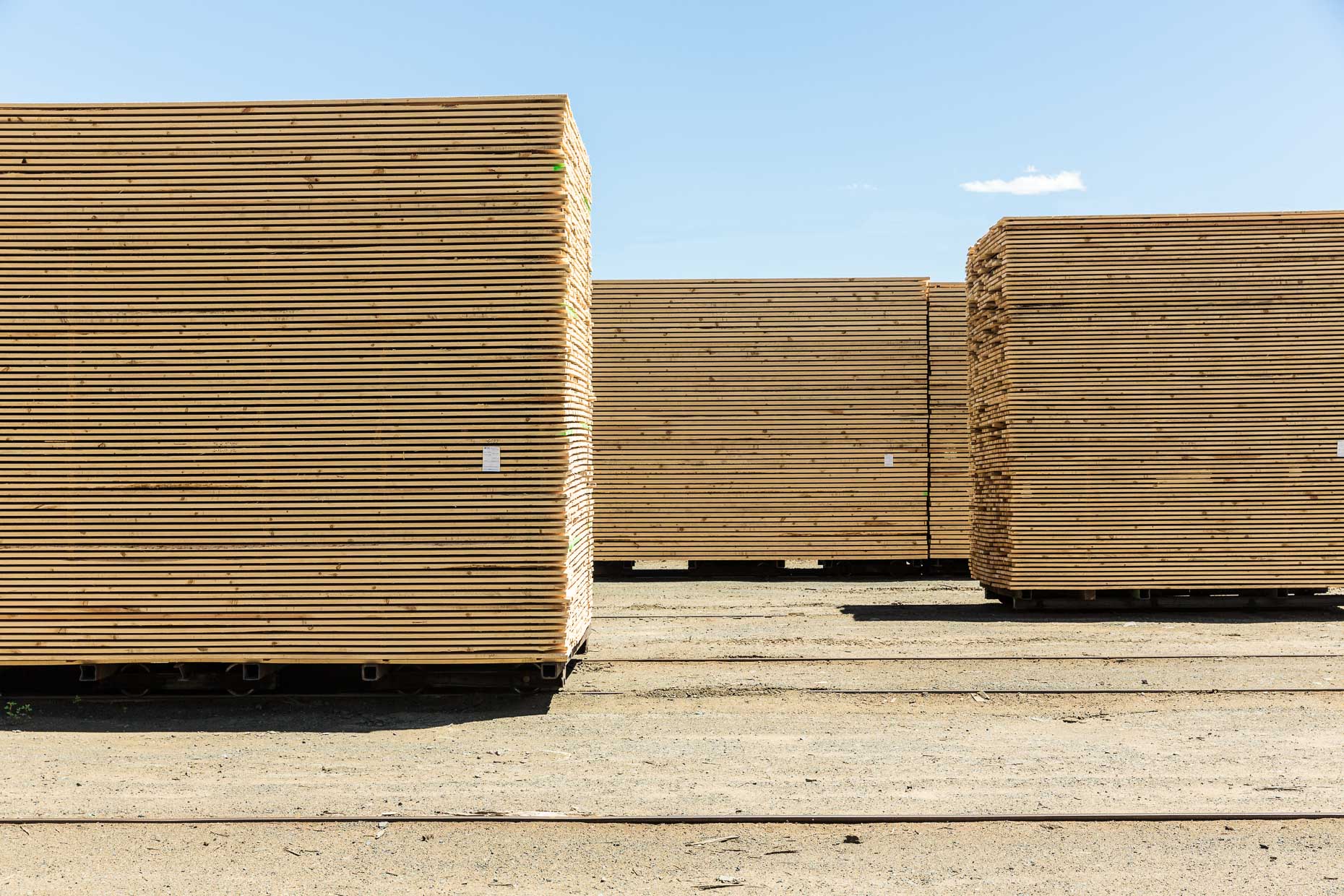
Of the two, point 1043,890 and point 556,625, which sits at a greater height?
point 556,625

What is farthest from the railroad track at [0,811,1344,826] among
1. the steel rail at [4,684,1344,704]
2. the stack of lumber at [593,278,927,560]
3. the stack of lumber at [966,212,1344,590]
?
the stack of lumber at [593,278,927,560]

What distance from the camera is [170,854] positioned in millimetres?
5984

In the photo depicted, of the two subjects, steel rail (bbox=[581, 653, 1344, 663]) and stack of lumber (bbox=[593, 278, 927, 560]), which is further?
stack of lumber (bbox=[593, 278, 927, 560])

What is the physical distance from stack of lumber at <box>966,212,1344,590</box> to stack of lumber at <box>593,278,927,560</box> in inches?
177

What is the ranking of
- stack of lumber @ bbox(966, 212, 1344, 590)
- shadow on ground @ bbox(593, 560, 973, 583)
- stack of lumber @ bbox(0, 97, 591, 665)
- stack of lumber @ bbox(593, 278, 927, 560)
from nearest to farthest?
stack of lumber @ bbox(0, 97, 591, 665)
stack of lumber @ bbox(966, 212, 1344, 590)
stack of lumber @ bbox(593, 278, 927, 560)
shadow on ground @ bbox(593, 560, 973, 583)

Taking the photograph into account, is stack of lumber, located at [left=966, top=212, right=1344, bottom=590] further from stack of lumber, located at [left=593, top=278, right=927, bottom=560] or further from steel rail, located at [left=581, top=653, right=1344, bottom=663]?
stack of lumber, located at [left=593, top=278, right=927, bottom=560]

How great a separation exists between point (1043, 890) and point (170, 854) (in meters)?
4.42

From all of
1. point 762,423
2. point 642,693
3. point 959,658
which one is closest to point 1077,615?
point 959,658

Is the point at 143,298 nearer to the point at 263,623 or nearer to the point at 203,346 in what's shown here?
the point at 203,346

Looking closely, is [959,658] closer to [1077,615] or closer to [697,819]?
[1077,615]

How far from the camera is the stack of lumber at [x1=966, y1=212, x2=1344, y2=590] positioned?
1427 cm

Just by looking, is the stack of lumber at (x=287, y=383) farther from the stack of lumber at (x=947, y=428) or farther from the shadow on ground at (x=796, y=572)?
the stack of lumber at (x=947, y=428)

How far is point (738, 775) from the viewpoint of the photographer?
7348 millimetres

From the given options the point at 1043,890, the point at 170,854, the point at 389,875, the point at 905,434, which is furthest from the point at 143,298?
the point at 905,434
